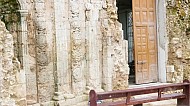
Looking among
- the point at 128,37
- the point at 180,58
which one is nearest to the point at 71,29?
the point at 180,58

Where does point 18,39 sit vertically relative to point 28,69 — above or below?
above

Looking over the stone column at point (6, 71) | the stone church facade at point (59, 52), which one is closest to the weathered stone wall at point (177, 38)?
the stone church facade at point (59, 52)

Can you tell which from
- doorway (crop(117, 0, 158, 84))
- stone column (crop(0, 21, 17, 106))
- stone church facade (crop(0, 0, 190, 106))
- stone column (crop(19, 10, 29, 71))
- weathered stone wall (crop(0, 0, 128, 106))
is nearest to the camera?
stone column (crop(0, 21, 17, 106))

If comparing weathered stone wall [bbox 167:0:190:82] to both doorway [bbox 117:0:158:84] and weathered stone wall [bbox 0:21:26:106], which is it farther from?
weathered stone wall [bbox 0:21:26:106]

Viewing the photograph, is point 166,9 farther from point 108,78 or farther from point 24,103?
point 24,103

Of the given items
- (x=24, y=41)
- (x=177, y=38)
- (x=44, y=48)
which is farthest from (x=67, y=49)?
(x=177, y=38)

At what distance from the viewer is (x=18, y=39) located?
25.8 ft

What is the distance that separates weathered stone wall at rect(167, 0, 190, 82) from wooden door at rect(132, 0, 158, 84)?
0.49 meters

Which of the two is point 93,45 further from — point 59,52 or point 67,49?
point 59,52

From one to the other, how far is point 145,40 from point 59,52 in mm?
3504

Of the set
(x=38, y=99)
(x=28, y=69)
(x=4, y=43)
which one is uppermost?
(x=4, y=43)

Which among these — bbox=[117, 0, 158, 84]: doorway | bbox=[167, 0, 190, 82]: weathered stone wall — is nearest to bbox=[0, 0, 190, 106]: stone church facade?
bbox=[117, 0, 158, 84]: doorway

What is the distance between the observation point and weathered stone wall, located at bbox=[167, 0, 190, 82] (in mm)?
11516

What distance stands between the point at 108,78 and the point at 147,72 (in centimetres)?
214
